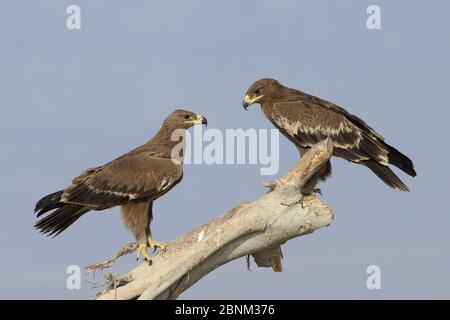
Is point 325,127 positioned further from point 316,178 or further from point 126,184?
point 126,184

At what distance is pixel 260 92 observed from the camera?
15.1 metres

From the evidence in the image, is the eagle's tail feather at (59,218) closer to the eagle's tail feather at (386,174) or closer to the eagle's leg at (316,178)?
the eagle's leg at (316,178)

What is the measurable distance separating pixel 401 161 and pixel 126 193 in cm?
513

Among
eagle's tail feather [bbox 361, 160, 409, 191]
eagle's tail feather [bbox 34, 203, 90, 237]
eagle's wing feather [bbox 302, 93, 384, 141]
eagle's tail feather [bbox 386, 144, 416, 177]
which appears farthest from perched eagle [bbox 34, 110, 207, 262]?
eagle's tail feather [bbox 386, 144, 416, 177]

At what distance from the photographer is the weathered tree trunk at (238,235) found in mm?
12102

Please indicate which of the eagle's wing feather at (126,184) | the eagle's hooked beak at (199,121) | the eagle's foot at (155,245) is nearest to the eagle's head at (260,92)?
the eagle's hooked beak at (199,121)

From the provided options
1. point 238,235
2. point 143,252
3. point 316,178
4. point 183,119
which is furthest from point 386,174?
point 143,252

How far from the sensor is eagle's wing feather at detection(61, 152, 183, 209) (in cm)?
1269

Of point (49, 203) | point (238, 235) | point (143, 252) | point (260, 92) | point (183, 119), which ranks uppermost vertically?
point (260, 92)
